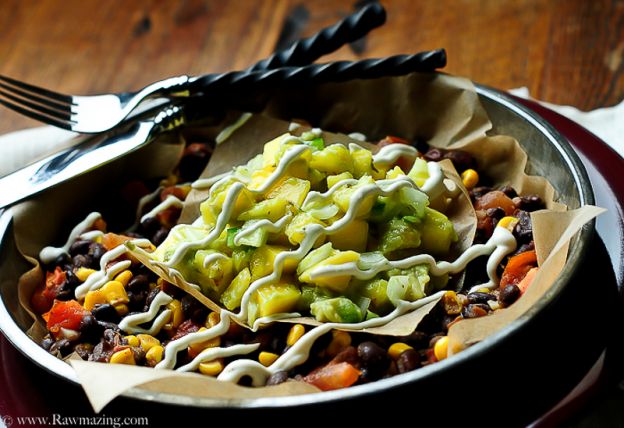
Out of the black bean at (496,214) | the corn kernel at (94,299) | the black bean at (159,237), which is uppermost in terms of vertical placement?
the black bean at (159,237)

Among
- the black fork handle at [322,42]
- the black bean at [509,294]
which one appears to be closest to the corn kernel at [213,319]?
the black bean at [509,294]

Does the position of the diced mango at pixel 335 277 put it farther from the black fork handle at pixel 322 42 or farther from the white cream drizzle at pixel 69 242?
the black fork handle at pixel 322 42

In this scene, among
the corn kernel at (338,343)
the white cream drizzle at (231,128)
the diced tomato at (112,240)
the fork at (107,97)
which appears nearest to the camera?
the corn kernel at (338,343)

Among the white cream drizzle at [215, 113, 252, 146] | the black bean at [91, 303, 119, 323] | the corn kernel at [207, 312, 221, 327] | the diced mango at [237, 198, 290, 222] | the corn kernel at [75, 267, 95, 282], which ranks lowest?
the corn kernel at [207, 312, 221, 327]

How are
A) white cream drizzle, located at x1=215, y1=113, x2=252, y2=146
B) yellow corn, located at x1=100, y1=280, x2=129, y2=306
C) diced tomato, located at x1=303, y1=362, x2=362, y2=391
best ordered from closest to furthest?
diced tomato, located at x1=303, y1=362, x2=362, y2=391 → yellow corn, located at x1=100, y1=280, x2=129, y2=306 → white cream drizzle, located at x1=215, y1=113, x2=252, y2=146

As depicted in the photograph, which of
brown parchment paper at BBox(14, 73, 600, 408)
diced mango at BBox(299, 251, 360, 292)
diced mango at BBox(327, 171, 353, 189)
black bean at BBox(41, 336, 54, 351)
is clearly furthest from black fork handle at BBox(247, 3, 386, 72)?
black bean at BBox(41, 336, 54, 351)

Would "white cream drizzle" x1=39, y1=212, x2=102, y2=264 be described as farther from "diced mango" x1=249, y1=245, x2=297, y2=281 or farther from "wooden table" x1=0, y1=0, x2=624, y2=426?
"wooden table" x1=0, y1=0, x2=624, y2=426

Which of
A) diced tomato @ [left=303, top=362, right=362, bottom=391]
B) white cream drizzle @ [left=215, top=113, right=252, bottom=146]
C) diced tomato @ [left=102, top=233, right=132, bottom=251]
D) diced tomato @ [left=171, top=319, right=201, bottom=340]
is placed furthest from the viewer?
white cream drizzle @ [left=215, top=113, right=252, bottom=146]
